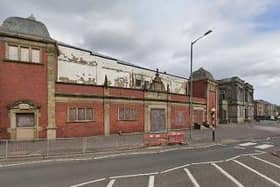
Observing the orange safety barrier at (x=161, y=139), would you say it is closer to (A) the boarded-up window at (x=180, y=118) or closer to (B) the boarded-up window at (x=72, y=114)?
(B) the boarded-up window at (x=72, y=114)

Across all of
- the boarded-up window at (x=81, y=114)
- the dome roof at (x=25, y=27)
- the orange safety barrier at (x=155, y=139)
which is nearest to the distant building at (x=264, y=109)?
the boarded-up window at (x=81, y=114)

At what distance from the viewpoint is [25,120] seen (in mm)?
26625

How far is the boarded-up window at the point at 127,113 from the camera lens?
1353 inches

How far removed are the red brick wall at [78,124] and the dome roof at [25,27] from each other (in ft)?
23.7

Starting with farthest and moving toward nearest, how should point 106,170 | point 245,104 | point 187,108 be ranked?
point 245,104
point 187,108
point 106,170

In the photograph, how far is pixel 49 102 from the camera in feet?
91.7

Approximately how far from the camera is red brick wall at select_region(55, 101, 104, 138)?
28484 mm

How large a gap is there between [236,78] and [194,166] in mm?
70539

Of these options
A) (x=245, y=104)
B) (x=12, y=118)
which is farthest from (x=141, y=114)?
(x=245, y=104)

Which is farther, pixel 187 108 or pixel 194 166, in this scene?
pixel 187 108

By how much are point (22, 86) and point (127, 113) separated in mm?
12860

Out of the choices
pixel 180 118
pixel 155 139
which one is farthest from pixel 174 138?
pixel 180 118

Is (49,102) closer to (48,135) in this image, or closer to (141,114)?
(48,135)

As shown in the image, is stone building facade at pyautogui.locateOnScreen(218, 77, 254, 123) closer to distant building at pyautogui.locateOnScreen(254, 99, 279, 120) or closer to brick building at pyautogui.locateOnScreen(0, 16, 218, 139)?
distant building at pyautogui.locateOnScreen(254, 99, 279, 120)
